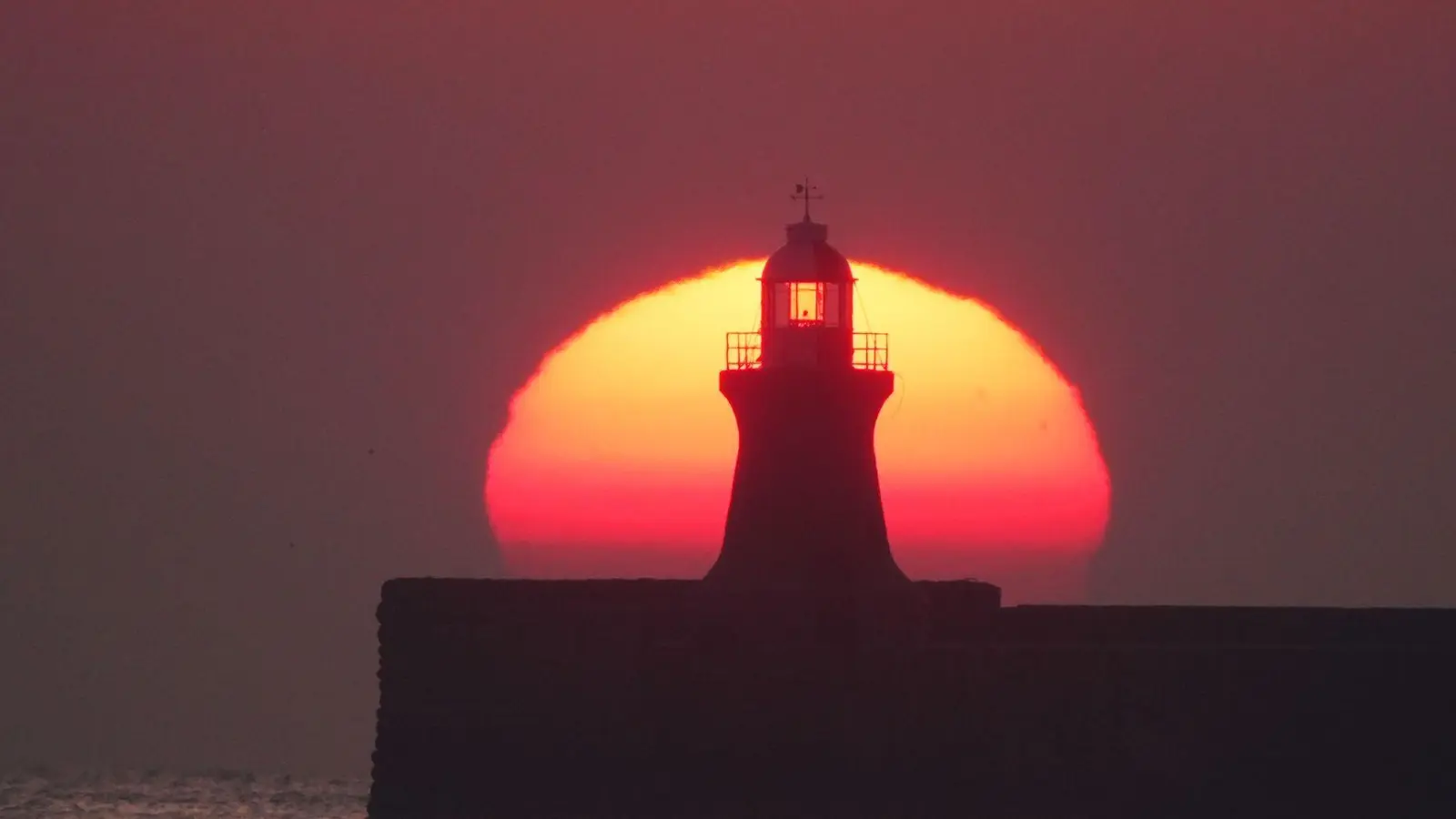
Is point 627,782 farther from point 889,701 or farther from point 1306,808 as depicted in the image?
point 1306,808

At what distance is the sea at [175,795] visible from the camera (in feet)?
212

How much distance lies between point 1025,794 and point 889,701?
150 cm

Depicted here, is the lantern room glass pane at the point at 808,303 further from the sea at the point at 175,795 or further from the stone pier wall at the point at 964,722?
the sea at the point at 175,795

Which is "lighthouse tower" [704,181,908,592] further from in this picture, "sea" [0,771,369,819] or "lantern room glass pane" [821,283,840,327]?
"sea" [0,771,369,819]

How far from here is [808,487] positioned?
99.8 feet

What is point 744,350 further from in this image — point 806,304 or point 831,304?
point 831,304

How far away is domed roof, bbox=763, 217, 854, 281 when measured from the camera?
31.2 meters

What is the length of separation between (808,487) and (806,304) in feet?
6.31

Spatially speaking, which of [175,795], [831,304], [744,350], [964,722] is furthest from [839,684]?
[175,795]

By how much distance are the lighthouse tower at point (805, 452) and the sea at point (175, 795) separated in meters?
30.9

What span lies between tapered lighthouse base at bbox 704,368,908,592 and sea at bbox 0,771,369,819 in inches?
1220

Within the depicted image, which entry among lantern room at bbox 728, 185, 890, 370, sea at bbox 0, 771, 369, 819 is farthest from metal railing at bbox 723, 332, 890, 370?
sea at bbox 0, 771, 369, 819

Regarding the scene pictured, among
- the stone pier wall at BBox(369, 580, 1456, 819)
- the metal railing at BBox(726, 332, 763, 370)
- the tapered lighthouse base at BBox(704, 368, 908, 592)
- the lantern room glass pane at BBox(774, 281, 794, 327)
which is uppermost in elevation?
the lantern room glass pane at BBox(774, 281, 794, 327)

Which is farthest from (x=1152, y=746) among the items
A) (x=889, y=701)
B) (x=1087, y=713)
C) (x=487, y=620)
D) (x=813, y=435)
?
(x=487, y=620)
